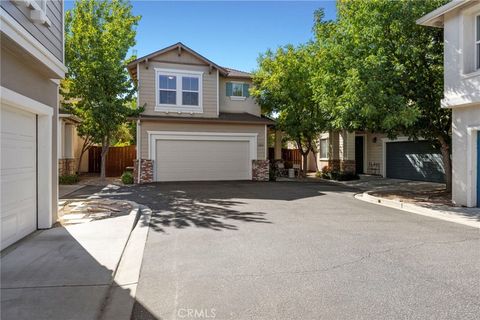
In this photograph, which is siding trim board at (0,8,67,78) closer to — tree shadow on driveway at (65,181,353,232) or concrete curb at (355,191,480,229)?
tree shadow on driveway at (65,181,353,232)

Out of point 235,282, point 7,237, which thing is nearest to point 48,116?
point 7,237

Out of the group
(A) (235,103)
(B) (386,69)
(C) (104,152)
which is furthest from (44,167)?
(A) (235,103)

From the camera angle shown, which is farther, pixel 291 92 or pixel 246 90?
pixel 246 90

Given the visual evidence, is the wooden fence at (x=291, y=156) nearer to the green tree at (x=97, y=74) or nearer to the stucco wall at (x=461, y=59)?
the green tree at (x=97, y=74)

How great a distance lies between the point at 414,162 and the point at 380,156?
2.93 meters

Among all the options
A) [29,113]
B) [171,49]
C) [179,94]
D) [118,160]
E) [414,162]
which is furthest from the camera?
[118,160]

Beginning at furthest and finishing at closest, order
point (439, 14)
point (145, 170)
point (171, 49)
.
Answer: point (171, 49)
point (145, 170)
point (439, 14)

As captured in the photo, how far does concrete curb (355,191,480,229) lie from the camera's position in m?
8.23

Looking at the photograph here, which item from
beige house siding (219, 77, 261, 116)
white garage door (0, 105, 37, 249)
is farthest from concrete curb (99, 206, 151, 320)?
beige house siding (219, 77, 261, 116)

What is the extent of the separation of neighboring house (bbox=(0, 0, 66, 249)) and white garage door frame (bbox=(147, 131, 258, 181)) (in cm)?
978

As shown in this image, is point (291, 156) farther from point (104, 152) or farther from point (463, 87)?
point (463, 87)

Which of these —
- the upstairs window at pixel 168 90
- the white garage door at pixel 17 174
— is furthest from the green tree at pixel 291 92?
the white garage door at pixel 17 174

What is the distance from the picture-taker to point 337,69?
38.7ft

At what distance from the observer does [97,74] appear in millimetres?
16891
